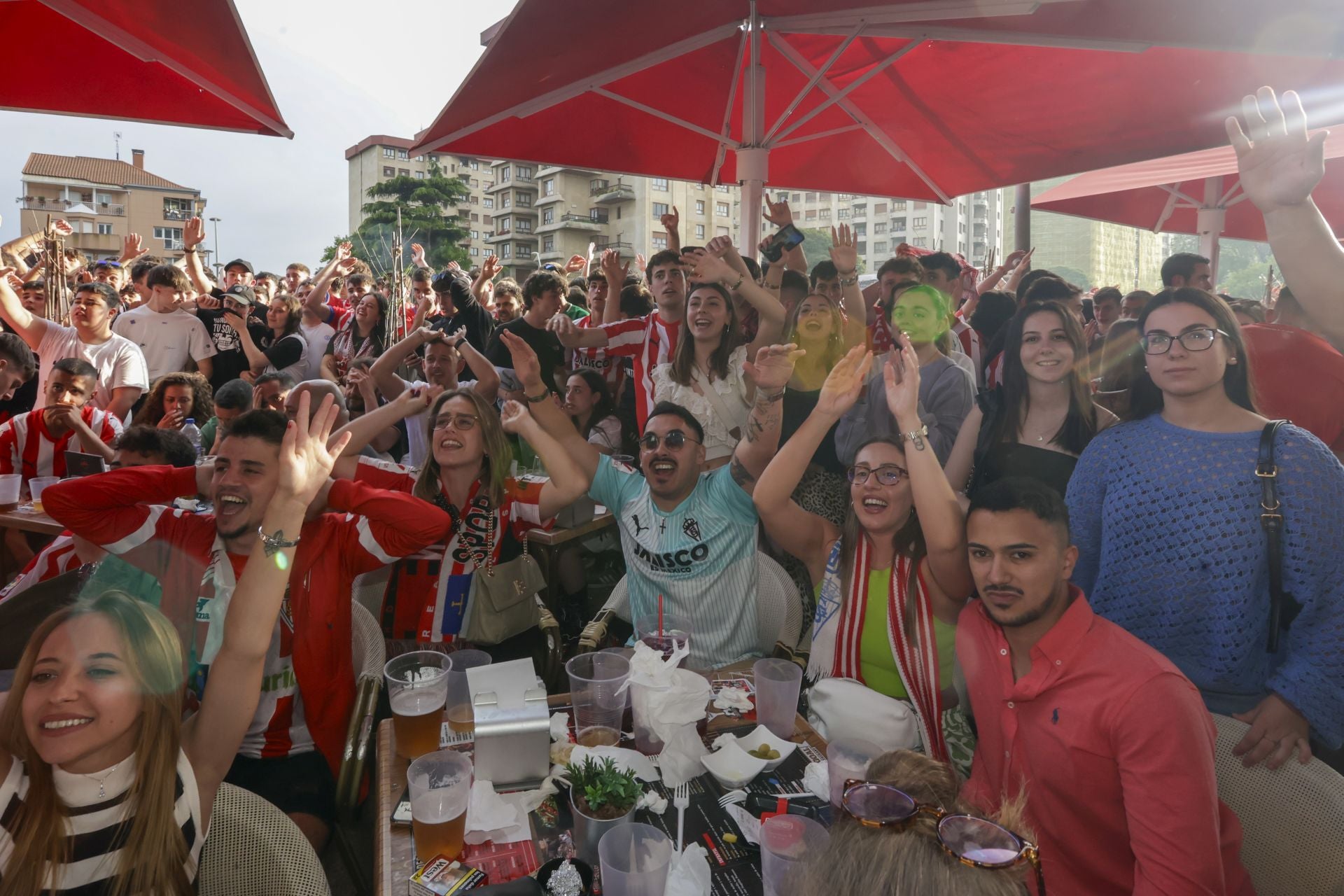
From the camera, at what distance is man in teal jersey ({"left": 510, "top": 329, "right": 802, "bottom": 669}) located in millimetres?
2752

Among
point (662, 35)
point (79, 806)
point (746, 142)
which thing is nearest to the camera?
point (79, 806)

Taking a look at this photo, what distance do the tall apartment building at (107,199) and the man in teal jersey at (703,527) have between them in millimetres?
71277

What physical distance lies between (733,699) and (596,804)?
0.71 m

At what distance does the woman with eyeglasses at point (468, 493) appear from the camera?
3.05 m

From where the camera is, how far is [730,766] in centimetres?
175

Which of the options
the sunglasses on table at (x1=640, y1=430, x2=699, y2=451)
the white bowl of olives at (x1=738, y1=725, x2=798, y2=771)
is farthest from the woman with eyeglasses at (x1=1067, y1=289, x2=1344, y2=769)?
the sunglasses on table at (x1=640, y1=430, x2=699, y2=451)

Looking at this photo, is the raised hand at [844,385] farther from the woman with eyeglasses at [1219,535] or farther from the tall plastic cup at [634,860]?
Result: the tall plastic cup at [634,860]

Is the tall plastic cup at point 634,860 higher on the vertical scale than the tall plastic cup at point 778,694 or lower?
lower

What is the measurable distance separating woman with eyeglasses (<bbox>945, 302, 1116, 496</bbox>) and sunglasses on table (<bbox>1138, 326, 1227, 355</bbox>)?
580mm

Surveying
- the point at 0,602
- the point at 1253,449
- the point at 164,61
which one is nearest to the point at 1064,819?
the point at 1253,449

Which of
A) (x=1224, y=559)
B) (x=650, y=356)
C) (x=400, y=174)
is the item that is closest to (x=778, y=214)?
(x=650, y=356)

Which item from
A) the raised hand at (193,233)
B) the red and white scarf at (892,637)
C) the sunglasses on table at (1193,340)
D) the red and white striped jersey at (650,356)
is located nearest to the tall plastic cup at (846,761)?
the red and white scarf at (892,637)

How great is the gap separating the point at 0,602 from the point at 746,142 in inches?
165

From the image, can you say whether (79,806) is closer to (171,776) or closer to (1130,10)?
(171,776)
